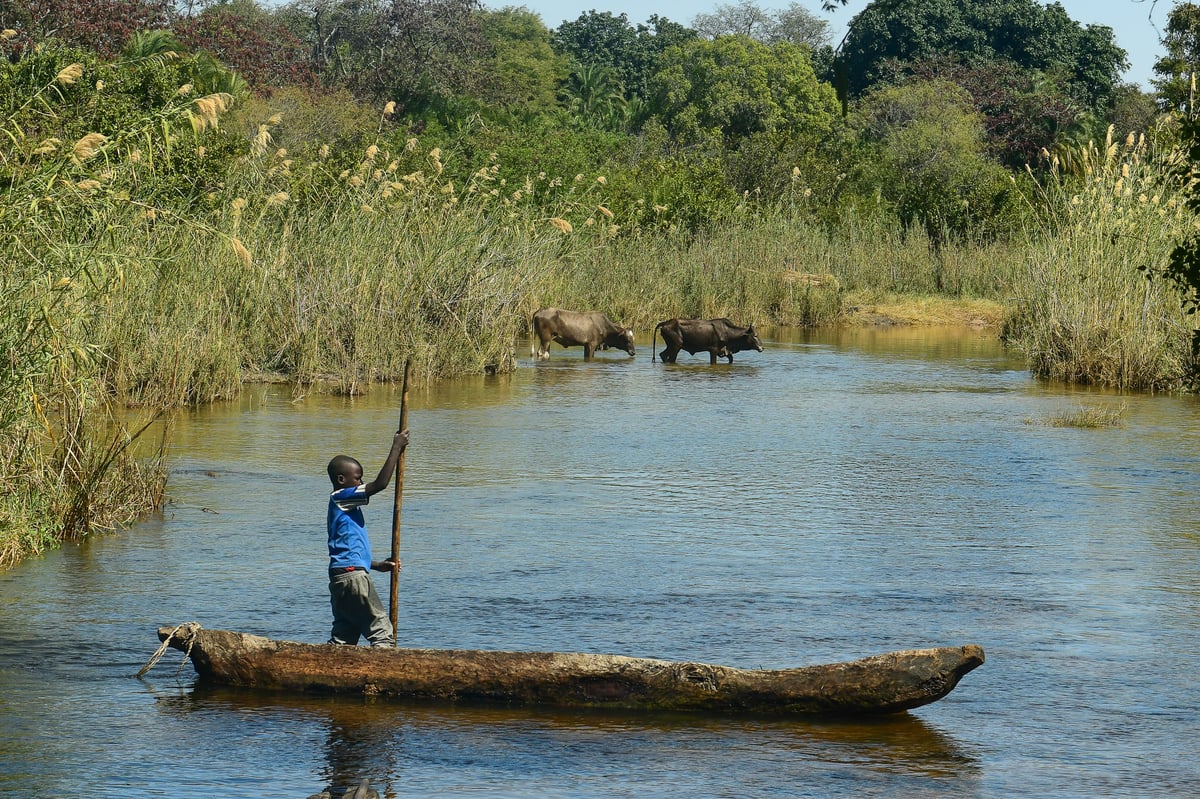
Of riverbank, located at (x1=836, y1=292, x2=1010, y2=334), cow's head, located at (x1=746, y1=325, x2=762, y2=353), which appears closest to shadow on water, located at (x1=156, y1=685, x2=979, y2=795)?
cow's head, located at (x1=746, y1=325, x2=762, y2=353)

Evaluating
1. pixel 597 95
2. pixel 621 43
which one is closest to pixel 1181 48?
pixel 597 95

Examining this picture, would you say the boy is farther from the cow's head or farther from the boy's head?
the cow's head

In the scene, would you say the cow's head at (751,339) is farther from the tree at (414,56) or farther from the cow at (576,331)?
the tree at (414,56)

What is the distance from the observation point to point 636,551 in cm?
1095

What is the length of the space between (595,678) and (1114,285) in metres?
16.4

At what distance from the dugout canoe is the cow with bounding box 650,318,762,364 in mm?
19307

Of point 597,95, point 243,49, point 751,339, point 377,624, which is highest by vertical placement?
point 597,95

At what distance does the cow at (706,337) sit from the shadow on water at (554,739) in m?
19.3

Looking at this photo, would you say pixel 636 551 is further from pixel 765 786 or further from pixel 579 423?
pixel 579 423

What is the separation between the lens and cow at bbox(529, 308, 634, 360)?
26781 mm

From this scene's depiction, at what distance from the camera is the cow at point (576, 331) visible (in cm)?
2678

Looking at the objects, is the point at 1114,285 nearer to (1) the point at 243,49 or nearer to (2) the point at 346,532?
(2) the point at 346,532

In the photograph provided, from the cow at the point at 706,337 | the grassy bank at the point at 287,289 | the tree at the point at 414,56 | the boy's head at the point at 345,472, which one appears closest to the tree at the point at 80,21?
the tree at the point at 414,56

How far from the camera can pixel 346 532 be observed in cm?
771
